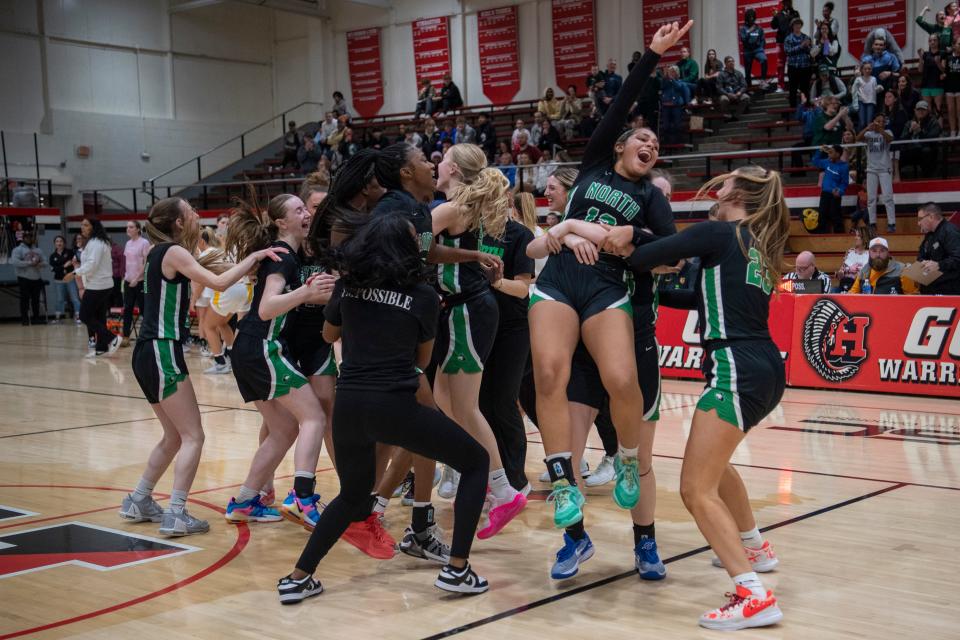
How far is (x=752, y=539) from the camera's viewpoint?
4.54m

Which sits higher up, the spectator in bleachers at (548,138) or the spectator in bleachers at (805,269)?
the spectator in bleachers at (548,138)

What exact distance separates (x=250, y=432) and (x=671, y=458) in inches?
136

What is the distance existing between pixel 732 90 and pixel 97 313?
12179mm

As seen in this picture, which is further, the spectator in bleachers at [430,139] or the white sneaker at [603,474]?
the spectator in bleachers at [430,139]

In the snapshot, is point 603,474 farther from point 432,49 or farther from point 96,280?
point 432,49

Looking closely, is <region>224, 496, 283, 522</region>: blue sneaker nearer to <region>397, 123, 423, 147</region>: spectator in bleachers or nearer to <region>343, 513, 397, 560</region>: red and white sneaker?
<region>343, 513, 397, 560</region>: red and white sneaker

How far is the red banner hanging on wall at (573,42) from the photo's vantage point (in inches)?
955

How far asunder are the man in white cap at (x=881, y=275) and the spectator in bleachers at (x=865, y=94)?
4548mm

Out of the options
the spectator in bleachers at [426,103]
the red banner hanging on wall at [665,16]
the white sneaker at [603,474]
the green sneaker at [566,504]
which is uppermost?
the red banner hanging on wall at [665,16]

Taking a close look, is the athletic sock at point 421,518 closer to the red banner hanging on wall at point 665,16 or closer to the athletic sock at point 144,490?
the athletic sock at point 144,490

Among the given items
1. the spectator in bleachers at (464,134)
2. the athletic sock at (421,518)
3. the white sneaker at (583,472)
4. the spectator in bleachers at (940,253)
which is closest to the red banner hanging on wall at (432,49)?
the spectator in bleachers at (464,134)

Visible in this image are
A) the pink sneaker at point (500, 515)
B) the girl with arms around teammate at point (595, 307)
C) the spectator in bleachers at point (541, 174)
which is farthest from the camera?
the spectator in bleachers at point (541, 174)

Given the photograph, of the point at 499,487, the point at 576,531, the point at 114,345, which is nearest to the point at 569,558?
the point at 576,531

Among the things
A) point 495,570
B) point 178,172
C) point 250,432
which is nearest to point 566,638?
point 495,570
